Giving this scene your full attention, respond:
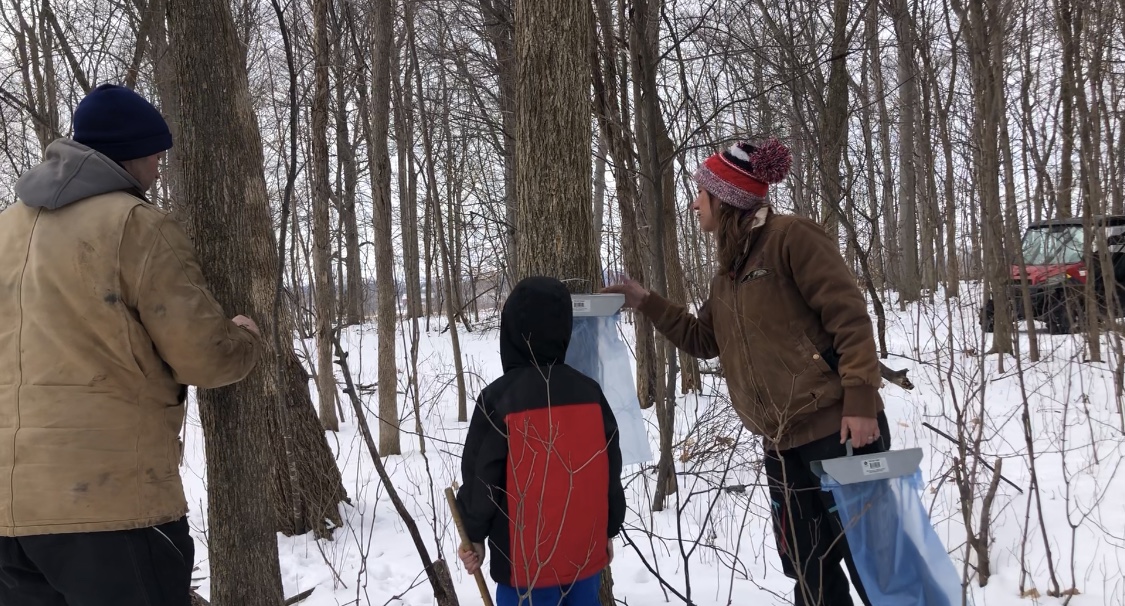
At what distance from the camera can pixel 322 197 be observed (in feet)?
19.4

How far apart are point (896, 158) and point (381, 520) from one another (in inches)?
667

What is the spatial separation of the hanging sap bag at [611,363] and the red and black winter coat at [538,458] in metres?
0.44

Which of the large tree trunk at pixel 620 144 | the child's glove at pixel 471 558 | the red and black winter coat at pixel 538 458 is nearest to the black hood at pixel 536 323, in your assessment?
the red and black winter coat at pixel 538 458

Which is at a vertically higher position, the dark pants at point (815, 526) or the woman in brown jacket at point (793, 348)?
the woman in brown jacket at point (793, 348)

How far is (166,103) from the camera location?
18.7ft

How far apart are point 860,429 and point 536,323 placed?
3.39 ft

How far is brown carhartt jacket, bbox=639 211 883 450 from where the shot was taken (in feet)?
7.04

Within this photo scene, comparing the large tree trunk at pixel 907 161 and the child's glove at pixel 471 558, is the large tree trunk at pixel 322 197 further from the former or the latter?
the large tree trunk at pixel 907 161

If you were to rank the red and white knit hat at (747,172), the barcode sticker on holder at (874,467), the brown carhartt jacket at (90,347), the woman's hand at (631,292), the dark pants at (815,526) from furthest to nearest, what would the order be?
the woman's hand at (631,292) → the red and white knit hat at (747,172) → the dark pants at (815,526) → the barcode sticker on holder at (874,467) → the brown carhartt jacket at (90,347)

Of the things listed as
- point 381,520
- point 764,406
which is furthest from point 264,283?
point 381,520

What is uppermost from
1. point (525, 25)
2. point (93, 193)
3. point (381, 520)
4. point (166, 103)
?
point (166, 103)

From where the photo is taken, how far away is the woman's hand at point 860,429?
213 cm

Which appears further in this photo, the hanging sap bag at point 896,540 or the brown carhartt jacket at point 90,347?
the hanging sap bag at point 896,540

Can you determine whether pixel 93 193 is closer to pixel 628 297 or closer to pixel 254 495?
pixel 254 495
